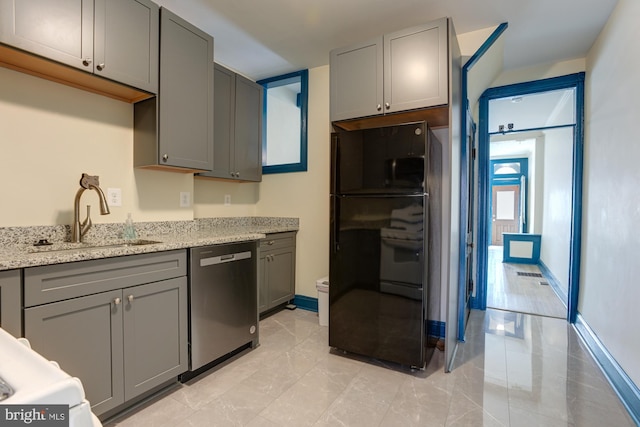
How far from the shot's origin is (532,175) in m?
7.05

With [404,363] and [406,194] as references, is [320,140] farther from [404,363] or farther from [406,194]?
[404,363]

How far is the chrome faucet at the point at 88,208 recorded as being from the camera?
1808 millimetres

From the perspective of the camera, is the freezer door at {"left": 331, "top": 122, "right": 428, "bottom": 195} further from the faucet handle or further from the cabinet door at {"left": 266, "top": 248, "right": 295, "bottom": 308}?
the faucet handle

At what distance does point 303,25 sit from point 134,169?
69.0 inches

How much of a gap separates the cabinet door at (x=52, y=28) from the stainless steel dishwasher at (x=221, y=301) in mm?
1240

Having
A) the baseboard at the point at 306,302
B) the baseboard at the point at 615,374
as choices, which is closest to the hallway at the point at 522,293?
the baseboard at the point at 615,374

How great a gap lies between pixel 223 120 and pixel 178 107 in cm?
72

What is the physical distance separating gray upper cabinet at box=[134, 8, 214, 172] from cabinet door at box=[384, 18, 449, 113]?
1.38 metres

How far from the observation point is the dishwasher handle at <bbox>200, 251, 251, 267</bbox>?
6.56 ft

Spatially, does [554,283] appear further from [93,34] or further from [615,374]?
[93,34]

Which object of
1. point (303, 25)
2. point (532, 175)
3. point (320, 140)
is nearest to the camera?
point (303, 25)

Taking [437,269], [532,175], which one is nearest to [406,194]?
[437,269]

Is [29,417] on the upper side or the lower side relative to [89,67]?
lower

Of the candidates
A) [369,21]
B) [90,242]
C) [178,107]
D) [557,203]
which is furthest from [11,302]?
[557,203]
